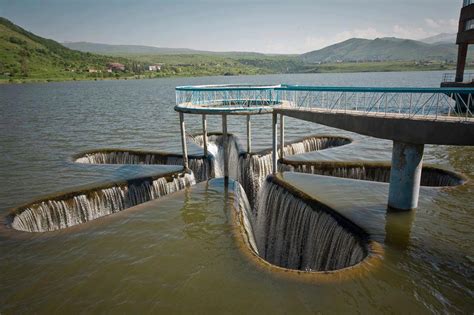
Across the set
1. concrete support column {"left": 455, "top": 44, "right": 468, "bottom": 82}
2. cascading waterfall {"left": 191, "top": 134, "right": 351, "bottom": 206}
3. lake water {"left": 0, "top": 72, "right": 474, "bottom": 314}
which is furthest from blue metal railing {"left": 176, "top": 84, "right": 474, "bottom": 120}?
concrete support column {"left": 455, "top": 44, "right": 468, "bottom": 82}

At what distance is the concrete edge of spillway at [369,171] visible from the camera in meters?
21.7

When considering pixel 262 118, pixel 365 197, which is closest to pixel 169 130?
pixel 262 118

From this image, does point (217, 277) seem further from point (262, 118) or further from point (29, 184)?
point (262, 118)

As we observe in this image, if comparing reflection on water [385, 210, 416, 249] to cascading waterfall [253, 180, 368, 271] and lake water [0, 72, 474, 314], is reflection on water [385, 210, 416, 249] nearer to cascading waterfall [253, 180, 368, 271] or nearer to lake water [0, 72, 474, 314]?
lake water [0, 72, 474, 314]

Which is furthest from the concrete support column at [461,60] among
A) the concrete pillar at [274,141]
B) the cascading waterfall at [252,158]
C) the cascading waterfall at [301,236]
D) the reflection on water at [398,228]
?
the cascading waterfall at [301,236]

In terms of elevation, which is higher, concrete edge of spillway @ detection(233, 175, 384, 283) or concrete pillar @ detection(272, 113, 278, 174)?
concrete pillar @ detection(272, 113, 278, 174)

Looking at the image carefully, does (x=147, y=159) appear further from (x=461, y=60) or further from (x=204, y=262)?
(x=461, y=60)

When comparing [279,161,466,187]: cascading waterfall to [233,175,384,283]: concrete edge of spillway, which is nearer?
[233,175,384,283]: concrete edge of spillway

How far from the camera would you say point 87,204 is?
1928 centimetres

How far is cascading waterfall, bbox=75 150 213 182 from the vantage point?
2669cm

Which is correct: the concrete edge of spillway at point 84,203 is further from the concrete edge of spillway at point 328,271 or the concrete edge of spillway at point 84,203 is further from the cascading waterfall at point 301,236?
the concrete edge of spillway at point 328,271

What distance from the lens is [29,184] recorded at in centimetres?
2367

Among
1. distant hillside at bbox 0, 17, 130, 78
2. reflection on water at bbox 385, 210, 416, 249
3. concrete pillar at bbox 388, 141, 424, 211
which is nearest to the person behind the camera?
reflection on water at bbox 385, 210, 416, 249

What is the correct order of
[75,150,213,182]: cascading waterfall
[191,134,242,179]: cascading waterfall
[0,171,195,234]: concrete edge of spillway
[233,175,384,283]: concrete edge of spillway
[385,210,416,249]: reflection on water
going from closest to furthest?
[233,175,384,283]: concrete edge of spillway < [385,210,416,249]: reflection on water < [0,171,195,234]: concrete edge of spillway < [75,150,213,182]: cascading waterfall < [191,134,242,179]: cascading waterfall
